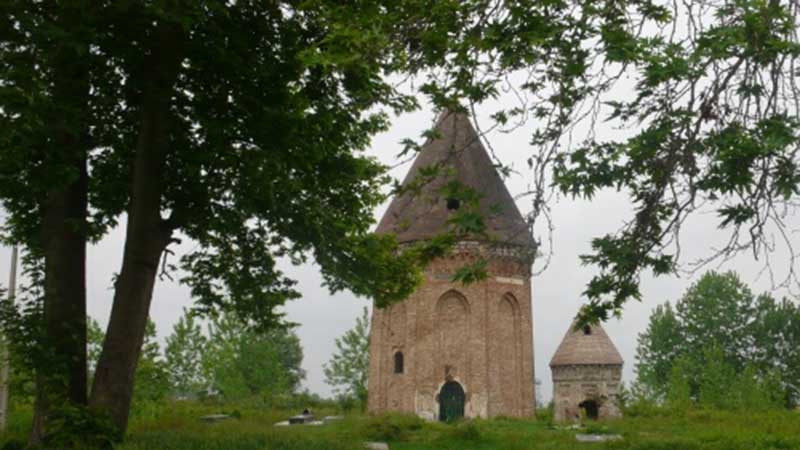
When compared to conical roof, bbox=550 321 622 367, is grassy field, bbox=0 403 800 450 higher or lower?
lower

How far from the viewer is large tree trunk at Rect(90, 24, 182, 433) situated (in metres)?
11.0

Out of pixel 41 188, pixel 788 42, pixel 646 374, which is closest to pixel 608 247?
pixel 788 42

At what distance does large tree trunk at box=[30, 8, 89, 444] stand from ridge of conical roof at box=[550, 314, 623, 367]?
76.9ft

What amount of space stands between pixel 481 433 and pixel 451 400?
7.90 m

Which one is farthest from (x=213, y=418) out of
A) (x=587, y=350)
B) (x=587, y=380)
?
(x=587, y=350)

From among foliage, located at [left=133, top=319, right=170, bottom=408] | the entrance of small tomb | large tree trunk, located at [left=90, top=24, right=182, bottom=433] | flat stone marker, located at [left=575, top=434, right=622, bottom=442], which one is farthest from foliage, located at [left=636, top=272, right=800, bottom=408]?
large tree trunk, located at [left=90, top=24, right=182, bottom=433]

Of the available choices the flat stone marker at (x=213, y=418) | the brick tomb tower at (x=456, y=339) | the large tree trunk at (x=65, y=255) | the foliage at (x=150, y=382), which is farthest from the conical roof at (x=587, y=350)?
the large tree trunk at (x=65, y=255)

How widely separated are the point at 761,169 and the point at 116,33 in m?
8.82

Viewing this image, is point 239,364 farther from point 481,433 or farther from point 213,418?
point 481,433

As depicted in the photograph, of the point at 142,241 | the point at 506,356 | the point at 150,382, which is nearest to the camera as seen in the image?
the point at 142,241

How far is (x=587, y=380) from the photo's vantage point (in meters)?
31.4

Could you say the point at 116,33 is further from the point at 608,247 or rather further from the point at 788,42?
the point at 788,42

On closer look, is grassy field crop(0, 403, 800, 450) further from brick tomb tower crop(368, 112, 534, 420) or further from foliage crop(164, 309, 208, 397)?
foliage crop(164, 309, 208, 397)

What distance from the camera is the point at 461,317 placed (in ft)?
94.6
